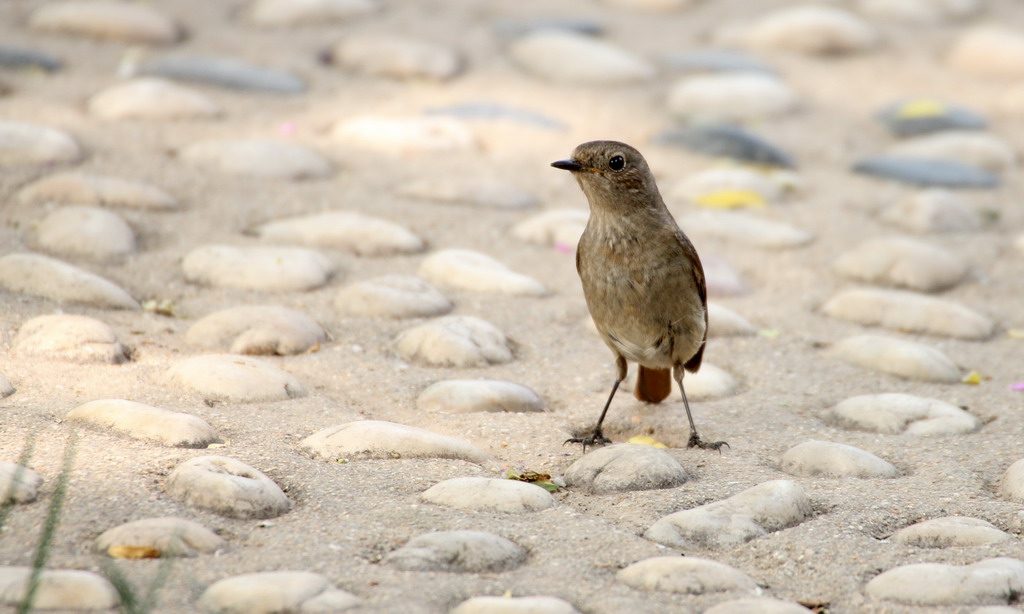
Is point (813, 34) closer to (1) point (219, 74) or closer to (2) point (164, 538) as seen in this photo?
(1) point (219, 74)

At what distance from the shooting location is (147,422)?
3.25m

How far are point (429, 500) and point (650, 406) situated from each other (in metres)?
1.52

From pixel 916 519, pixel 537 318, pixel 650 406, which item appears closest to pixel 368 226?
pixel 537 318

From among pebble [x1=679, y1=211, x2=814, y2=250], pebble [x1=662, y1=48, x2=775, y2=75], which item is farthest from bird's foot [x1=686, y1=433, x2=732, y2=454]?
pebble [x1=662, y1=48, x2=775, y2=75]

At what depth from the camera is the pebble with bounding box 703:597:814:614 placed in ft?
8.13

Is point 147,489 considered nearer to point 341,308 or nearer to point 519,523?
point 519,523

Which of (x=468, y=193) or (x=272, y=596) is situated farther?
(x=468, y=193)

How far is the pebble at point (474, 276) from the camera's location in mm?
4980

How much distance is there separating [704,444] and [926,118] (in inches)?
183

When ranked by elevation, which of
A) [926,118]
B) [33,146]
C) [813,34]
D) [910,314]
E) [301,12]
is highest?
[813,34]

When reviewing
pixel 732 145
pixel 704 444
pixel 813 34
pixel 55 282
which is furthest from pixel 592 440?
pixel 813 34

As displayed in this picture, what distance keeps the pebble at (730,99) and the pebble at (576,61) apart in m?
0.37

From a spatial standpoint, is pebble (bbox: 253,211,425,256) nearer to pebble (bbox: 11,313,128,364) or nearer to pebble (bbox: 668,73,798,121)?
pebble (bbox: 11,313,128,364)

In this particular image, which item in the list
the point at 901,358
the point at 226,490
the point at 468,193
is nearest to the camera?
the point at 226,490
